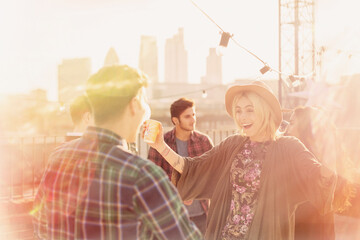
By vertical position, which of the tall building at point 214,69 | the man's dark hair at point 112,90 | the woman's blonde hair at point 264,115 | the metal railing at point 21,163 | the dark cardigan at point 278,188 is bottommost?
the metal railing at point 21,163

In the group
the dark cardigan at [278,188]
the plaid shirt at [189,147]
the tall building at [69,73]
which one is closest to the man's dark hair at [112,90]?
the dark cardigan at [278,188]

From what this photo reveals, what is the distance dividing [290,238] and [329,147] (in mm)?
754

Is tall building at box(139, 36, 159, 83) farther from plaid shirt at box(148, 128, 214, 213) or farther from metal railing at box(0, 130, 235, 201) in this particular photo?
plaid shirt at box(148, 128, 214, 213)

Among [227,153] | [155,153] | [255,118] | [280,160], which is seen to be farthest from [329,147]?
[155,153]

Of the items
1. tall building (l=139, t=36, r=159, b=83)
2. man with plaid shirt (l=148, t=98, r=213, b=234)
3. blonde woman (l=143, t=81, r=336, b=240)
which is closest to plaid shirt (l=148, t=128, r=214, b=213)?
man with plaid shirt (l=148, t=98, r=213, b=234)

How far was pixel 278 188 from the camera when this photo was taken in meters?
3.05

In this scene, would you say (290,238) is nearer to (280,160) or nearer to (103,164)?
(280,160)

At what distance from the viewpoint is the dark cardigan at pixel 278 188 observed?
2938 mm

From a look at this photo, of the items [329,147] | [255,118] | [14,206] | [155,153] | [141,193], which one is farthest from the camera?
[14,206]

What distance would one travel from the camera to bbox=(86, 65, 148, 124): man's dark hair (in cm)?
149

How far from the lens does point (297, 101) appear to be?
25.9m

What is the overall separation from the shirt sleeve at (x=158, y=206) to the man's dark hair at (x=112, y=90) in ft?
0.89

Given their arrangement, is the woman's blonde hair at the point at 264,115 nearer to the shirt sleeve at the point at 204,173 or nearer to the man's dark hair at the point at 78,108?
the shirt sleeve at the point at 204,173

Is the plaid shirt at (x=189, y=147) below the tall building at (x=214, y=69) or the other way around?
below
